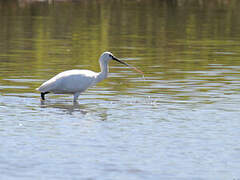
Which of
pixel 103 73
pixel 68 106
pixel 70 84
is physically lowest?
pixel 68 106

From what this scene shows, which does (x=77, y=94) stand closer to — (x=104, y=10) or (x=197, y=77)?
(x=197, y=77)

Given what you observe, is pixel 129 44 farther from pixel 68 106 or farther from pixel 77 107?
pixel 77 107

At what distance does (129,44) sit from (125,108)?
44.9 ft

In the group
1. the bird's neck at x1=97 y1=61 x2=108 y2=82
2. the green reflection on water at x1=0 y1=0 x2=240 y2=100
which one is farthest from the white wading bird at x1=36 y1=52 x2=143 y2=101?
the green reflection on water at x1=0 y1=0 x2=240 y2=100

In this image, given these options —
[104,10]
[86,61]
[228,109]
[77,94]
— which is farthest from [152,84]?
[104,10]

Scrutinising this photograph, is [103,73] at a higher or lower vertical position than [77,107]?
higher

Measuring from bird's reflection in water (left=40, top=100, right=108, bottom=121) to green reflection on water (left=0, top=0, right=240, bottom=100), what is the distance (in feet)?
5.24

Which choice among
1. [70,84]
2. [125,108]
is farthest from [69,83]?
[125,108]

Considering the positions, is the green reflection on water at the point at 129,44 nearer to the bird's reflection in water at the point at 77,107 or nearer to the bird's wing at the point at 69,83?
the bird's wing at the point at 69,83

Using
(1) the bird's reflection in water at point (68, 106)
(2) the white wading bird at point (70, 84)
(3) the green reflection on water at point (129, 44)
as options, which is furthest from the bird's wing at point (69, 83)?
(3) the green reflection on water at point (129, 44)

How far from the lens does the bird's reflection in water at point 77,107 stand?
44.2 ft

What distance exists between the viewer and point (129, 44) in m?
27.5

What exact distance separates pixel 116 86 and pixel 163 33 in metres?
15.3

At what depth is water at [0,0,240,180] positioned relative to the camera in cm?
944
